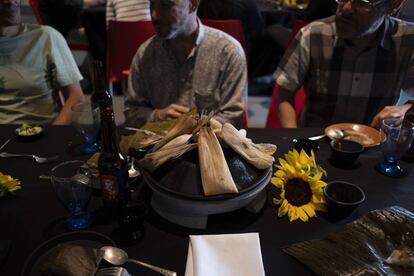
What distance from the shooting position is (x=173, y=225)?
0.94 meters

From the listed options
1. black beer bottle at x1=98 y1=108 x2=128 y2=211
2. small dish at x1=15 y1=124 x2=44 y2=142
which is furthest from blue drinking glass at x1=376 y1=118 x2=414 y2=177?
small dish at x1=15 y1=124 x2=44 y2=142

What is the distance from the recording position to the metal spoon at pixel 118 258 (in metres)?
0.78

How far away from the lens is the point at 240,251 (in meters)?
0.84

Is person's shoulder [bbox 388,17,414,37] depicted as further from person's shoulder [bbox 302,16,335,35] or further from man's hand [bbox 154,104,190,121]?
man's hand [bbox 154,104,190,121]

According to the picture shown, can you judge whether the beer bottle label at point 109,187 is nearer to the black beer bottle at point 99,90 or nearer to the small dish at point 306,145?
the black beer bottle at point 99,90

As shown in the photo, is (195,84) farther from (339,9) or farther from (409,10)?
(409,10)

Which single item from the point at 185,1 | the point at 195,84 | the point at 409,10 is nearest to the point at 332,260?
the point at 195,84

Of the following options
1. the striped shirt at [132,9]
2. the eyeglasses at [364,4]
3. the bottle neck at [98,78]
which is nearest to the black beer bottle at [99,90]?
the bottle neck at [98,78]

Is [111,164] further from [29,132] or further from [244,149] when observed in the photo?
[29,132]

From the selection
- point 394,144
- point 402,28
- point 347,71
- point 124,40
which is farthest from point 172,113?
point 124,40

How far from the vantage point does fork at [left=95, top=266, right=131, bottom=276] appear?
76 centimetres

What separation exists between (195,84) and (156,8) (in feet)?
1.23

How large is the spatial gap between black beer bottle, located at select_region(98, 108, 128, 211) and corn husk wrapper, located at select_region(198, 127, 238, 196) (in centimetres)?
22

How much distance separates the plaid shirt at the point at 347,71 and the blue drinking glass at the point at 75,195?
117 centimetres
